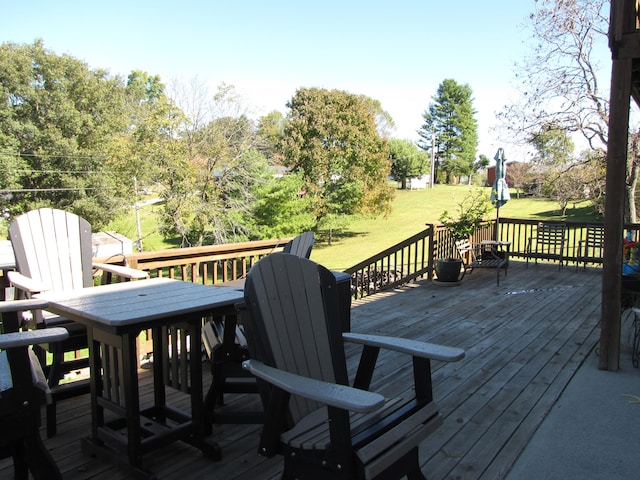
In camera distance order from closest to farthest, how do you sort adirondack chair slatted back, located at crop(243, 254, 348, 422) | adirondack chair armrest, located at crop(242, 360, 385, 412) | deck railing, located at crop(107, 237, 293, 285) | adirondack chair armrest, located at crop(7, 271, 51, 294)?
adirondack chair armrest, located at crop(242, 360, 385, 412)
adirondack chair slatted back, located at crop(243, 254, 348, 422)
adirondack chair armrest, located at crop(7, 271, 51, 294)
deck railing, located at crop(107, 237, 293, 285)

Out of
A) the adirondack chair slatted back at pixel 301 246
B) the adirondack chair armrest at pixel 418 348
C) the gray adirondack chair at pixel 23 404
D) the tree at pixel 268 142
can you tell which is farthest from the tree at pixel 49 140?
the adirondack chair armrest at pixel 418 348

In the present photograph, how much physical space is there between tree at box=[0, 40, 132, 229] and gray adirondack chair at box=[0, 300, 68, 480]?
1980 centimetres

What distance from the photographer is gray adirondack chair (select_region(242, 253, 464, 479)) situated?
1.32 m

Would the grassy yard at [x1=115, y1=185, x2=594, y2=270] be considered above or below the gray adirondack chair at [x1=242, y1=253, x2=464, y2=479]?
below

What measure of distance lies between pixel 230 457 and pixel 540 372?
90.9 inches

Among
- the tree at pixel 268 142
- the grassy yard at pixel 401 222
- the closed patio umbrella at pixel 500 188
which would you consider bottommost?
the grassy yard at pixel 401 222

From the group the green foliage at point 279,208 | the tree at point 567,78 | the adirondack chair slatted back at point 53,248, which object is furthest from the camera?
the green foliage at point 279,208

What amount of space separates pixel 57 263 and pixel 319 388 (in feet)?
8.07

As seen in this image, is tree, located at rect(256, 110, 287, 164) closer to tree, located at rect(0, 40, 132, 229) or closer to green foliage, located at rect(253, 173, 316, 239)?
green foliage, located at rect(253, 173, 316, 239)

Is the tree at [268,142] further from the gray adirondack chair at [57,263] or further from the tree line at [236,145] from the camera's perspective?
the gray adirondack chair at [57,263]

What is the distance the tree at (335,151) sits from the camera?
22.4 metres

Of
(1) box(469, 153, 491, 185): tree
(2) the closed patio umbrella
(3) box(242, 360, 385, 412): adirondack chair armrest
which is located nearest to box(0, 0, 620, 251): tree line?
(2) the closed patio umbrella

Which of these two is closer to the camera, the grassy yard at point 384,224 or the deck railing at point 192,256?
the deck railing at point 192,256

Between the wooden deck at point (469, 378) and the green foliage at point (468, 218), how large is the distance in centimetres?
131
